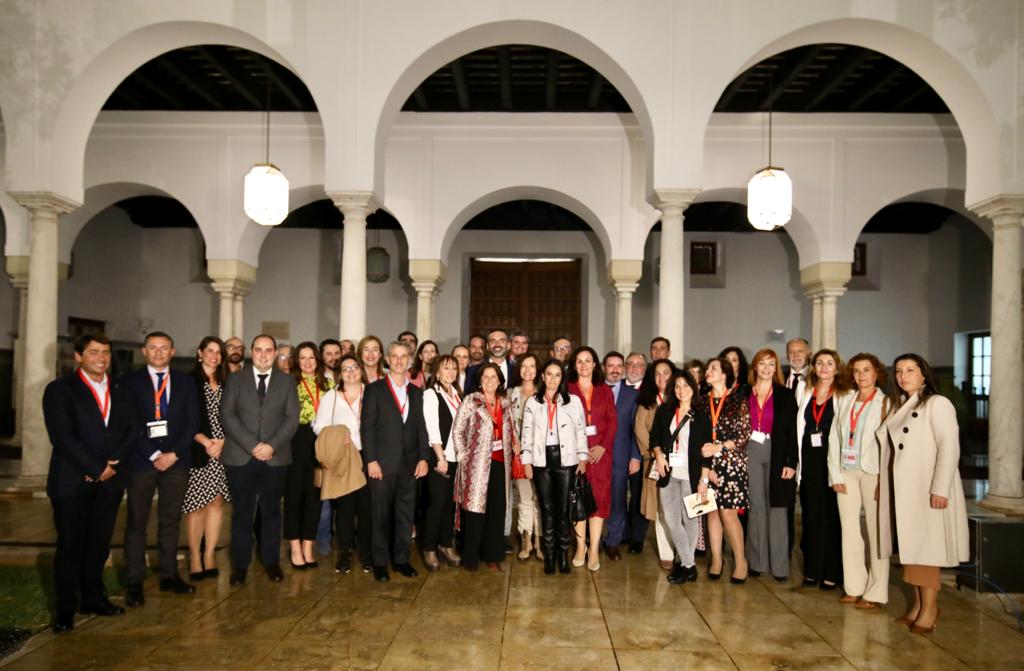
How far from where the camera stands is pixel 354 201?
687cm

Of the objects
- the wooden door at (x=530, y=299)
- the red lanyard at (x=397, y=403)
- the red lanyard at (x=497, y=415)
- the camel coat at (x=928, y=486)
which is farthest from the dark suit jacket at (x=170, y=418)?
the wooden door at (x=530, y=299)

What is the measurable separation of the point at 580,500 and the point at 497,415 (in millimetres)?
865

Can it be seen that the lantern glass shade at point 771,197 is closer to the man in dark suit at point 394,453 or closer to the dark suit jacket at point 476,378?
the dark suit jacket at point 476,378

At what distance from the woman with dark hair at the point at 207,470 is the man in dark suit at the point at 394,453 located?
3.21 feet

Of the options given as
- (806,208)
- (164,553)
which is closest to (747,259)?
(806,208)

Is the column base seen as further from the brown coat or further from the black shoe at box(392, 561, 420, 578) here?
the brown coat

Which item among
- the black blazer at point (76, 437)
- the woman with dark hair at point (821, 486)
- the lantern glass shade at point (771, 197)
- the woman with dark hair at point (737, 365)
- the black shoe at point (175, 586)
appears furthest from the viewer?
the lantern glass shade at point (771, 197)

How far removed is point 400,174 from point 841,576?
770cm

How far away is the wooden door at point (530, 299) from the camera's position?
14531 millimetres

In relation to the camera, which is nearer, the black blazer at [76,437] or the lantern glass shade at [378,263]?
the black blazer at [76,437]

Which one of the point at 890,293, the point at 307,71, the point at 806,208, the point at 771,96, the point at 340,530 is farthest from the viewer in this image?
the point at 890,293

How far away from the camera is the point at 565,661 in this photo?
3703 millimetres

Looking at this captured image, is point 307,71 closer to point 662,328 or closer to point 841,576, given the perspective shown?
point 662,328

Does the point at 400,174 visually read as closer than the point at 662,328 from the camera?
No
